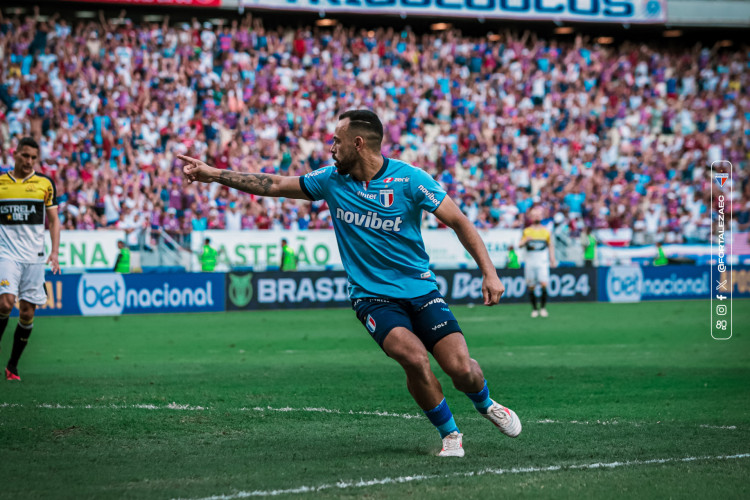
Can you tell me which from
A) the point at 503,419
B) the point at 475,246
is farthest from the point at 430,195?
the point at 503,419

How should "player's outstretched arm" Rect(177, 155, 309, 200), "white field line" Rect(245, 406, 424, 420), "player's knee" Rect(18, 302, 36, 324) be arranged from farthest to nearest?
"player's knee" Rect(18, 302, 36, 324) < "white field line" Rect(245, 406, 424, 420) < "player's outstretched arm" Rect(177, 155, 309, 200)

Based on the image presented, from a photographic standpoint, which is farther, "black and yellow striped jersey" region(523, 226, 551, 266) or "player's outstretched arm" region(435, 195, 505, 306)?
"black and yellow striped jersey" region(523, 226, 551, 266)

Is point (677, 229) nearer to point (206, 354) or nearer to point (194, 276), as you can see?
point (194, 276)

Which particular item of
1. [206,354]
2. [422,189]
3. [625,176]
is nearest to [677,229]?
[625,176]

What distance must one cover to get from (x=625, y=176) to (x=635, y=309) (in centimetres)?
1082

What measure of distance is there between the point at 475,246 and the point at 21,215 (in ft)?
21.3

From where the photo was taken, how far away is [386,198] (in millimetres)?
6527

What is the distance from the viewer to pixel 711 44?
42625 millimetres

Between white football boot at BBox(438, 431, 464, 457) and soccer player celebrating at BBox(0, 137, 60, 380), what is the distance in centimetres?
592

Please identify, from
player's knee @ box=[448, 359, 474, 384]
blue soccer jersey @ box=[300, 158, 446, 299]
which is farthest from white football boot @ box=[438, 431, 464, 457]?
blue soccer jersey @ box=[300, 158, 446, 299]

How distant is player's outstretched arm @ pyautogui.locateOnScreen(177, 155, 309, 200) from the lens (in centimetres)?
676

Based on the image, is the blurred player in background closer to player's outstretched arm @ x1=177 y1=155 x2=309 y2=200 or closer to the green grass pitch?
the green grass pitch

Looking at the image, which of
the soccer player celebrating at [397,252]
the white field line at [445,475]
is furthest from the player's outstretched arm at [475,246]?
the white field line at [445,475]

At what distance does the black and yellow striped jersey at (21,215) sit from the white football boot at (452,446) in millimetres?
6308
